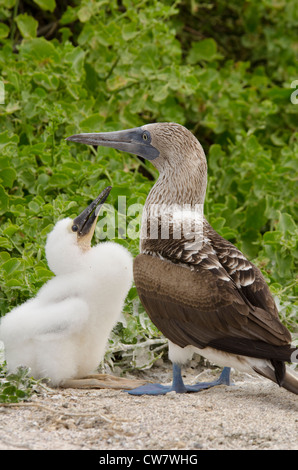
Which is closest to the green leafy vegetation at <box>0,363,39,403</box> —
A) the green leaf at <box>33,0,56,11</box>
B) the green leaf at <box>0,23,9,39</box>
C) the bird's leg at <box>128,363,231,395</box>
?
the bird's leg at <box>128,363,231,395</box>

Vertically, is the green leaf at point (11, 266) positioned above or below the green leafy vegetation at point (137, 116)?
below

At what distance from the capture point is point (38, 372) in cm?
388

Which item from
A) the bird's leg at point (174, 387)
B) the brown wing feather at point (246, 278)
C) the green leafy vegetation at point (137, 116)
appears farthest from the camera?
the green leafy vegetation at point (137, 116)

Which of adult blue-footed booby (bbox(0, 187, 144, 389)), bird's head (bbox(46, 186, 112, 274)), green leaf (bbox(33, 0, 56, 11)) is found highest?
green leaf (bbox(33, 0, 56, 11))

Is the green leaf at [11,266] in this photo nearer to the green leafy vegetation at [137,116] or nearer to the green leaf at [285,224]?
the green leafy vegetation at [137,116]

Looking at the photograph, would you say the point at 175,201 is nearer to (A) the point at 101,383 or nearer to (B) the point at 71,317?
(B) the point at 71,317

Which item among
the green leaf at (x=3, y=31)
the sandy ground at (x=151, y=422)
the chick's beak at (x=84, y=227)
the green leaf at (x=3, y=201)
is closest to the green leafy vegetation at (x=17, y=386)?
the sandy ground at (x=151, y=422)

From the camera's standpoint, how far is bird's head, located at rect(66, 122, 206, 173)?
4.14 meters

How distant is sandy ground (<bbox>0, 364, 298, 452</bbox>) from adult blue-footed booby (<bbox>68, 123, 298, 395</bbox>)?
0.17 meters

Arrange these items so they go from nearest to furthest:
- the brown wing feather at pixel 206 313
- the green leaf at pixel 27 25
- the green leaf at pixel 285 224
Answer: the brown wing feather at pixel 206 313 < the green leaf at pixel 285 224 < the green leaf at pixel 27 25

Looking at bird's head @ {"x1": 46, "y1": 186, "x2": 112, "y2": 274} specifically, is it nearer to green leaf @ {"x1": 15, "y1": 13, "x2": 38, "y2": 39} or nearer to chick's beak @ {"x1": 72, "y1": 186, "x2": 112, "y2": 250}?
chick's beak @ {"x1": 72, "y1": 186, "x2": 112, "y2": 250}

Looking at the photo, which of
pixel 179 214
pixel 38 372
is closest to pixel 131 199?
pixel 179 214

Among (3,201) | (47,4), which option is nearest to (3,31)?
(47,4)

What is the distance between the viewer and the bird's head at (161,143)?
4.14 m
